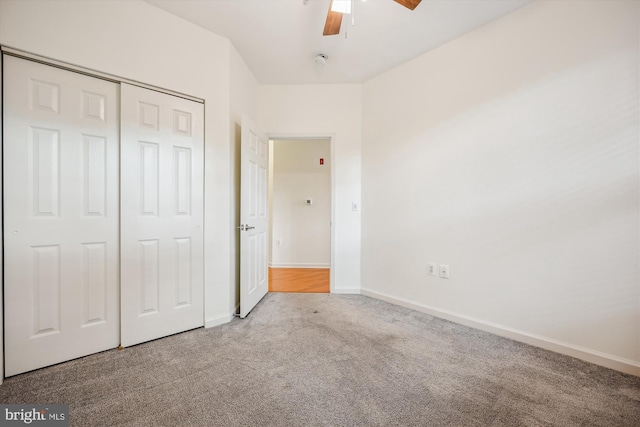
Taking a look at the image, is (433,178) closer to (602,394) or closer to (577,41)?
(577,41)

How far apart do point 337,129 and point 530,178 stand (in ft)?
7.01

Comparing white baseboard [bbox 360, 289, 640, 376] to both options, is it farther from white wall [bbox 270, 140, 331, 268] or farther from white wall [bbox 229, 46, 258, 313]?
white wall [bbox 270, 140, 331, 268]

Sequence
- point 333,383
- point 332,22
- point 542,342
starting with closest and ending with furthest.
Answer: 1. point 333,383
2. point 332,22
3. point 542,342

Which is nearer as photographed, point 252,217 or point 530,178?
point 530,178

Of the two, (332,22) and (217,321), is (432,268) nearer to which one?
(217,321)

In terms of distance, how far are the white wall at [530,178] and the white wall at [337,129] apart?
22.3 inches

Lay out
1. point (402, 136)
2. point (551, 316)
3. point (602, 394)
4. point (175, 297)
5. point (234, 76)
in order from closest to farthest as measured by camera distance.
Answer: point (602, 394) < point (551, 316) < point (175, 297) < point (234, 76) < point (402, 136)

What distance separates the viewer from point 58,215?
1.75m

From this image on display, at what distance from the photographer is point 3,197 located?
61.9 inches

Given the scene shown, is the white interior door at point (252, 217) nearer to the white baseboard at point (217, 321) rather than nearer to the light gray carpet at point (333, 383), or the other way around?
the white baseboard at point (217, 321)

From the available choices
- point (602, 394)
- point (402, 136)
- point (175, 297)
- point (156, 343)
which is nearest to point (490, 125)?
point (402, 136)

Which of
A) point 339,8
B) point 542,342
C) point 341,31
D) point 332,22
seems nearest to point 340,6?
point 339,8

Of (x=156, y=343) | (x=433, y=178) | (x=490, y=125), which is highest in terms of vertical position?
(x=490, y=125)

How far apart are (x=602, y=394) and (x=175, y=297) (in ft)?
9.68
